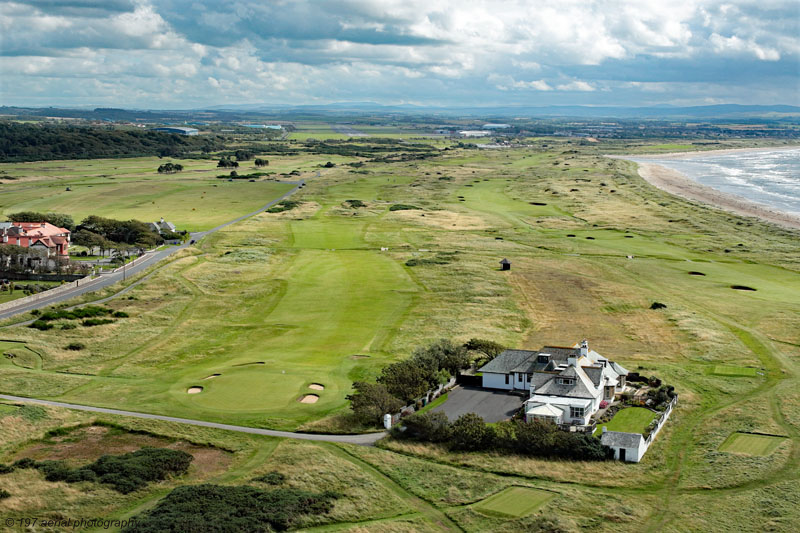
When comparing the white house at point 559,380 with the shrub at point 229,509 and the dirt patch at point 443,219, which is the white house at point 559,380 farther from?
the dirt patch at point 443,219

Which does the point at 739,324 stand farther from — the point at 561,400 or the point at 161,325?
the point at 161,325

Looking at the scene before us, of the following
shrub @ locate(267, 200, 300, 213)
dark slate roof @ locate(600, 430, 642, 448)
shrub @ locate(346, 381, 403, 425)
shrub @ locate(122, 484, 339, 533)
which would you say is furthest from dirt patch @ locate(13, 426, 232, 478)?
shrub @ locate(267, 200, 300, 213)

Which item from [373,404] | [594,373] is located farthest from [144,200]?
[594,373]

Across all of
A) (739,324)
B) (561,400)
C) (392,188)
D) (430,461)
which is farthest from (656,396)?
(392,188)

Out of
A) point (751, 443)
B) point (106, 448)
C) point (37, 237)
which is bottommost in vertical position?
point (106, 448)

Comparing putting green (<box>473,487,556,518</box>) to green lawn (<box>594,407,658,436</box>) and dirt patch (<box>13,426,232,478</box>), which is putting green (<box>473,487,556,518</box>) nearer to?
green lawn (<box>594,407,658,436</box>)

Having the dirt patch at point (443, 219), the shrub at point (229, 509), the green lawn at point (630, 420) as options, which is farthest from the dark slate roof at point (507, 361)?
the dirt patch at point (443, 219)

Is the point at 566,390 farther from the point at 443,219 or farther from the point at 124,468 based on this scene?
the point at 443,219
